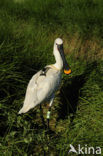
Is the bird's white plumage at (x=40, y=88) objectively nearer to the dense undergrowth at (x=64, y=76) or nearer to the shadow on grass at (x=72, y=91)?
the dense undergrowth at (x=64, y=76)

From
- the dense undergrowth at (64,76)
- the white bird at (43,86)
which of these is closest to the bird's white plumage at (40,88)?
the white bird at (43,86)

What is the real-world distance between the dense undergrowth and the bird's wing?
0.95 feet

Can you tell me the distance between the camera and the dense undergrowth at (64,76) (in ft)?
7.39

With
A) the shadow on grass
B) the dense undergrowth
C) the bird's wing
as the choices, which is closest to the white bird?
the bird's wing

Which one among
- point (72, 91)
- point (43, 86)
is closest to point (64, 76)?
point (72, 91)

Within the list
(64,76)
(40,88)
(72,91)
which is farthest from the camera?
(64,76)

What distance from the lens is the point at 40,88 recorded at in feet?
7.52

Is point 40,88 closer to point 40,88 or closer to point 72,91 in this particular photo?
point 40,88

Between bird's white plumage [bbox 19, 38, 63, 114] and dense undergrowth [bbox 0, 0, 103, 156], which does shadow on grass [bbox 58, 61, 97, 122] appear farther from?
bird's white plumage [bbox 19, 38, 63, 114]

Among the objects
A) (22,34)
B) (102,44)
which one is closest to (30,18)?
(22,34)

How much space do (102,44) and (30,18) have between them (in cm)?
164

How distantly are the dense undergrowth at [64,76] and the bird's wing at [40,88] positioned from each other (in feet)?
0.95

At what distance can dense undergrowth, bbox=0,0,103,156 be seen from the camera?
2252mm

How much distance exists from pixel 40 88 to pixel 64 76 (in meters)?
0.91
